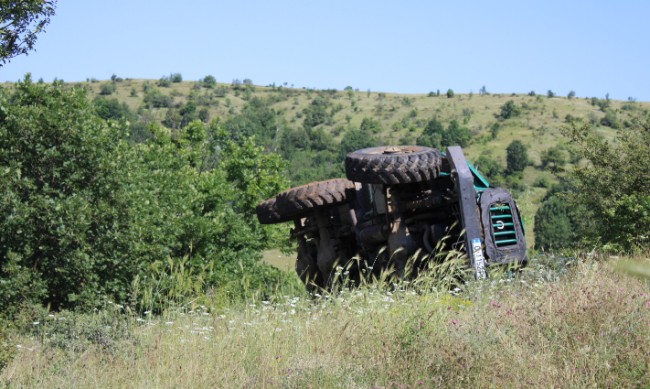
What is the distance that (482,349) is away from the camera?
5.55 metres

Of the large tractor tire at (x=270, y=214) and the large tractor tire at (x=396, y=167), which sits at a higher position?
the large tractor tire at (x=396, y=167)

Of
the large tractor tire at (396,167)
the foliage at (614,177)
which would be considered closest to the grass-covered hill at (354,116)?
the foliage at (614,177)

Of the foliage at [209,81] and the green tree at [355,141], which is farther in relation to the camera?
the foliage at [209,81]

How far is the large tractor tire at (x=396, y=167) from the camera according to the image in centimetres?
992

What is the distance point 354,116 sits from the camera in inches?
4624

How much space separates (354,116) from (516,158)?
42.7m

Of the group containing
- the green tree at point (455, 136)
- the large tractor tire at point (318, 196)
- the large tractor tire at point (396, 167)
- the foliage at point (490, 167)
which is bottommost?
the foliage at point (490, 167)

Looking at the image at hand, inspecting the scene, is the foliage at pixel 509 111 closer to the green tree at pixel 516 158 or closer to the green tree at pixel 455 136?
the green tree at pixel 455 136

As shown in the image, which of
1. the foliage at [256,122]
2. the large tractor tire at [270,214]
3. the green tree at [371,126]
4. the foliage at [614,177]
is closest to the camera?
the large tractor tire at [270,214]

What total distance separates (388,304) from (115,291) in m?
10.4

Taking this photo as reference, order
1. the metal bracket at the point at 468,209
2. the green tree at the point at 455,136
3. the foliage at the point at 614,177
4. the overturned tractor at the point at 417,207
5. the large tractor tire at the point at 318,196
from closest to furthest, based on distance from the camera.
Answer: the metal bracket at the point at 468,209 < the overturned tractor at the point at 417,207 < the large tractor tire at the point at 318,196 < the foliage at the point at 614,177 < the green tree at the point at 455,136

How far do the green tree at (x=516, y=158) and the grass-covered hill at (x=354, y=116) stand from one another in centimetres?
75

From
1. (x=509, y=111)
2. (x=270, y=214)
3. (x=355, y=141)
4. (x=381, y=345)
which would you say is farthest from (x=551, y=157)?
(x=381, y=345)

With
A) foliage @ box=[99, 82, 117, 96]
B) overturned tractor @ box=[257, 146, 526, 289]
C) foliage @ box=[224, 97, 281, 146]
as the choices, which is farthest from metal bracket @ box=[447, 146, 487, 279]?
foliage @ box=[99, 82, 117, 96]
